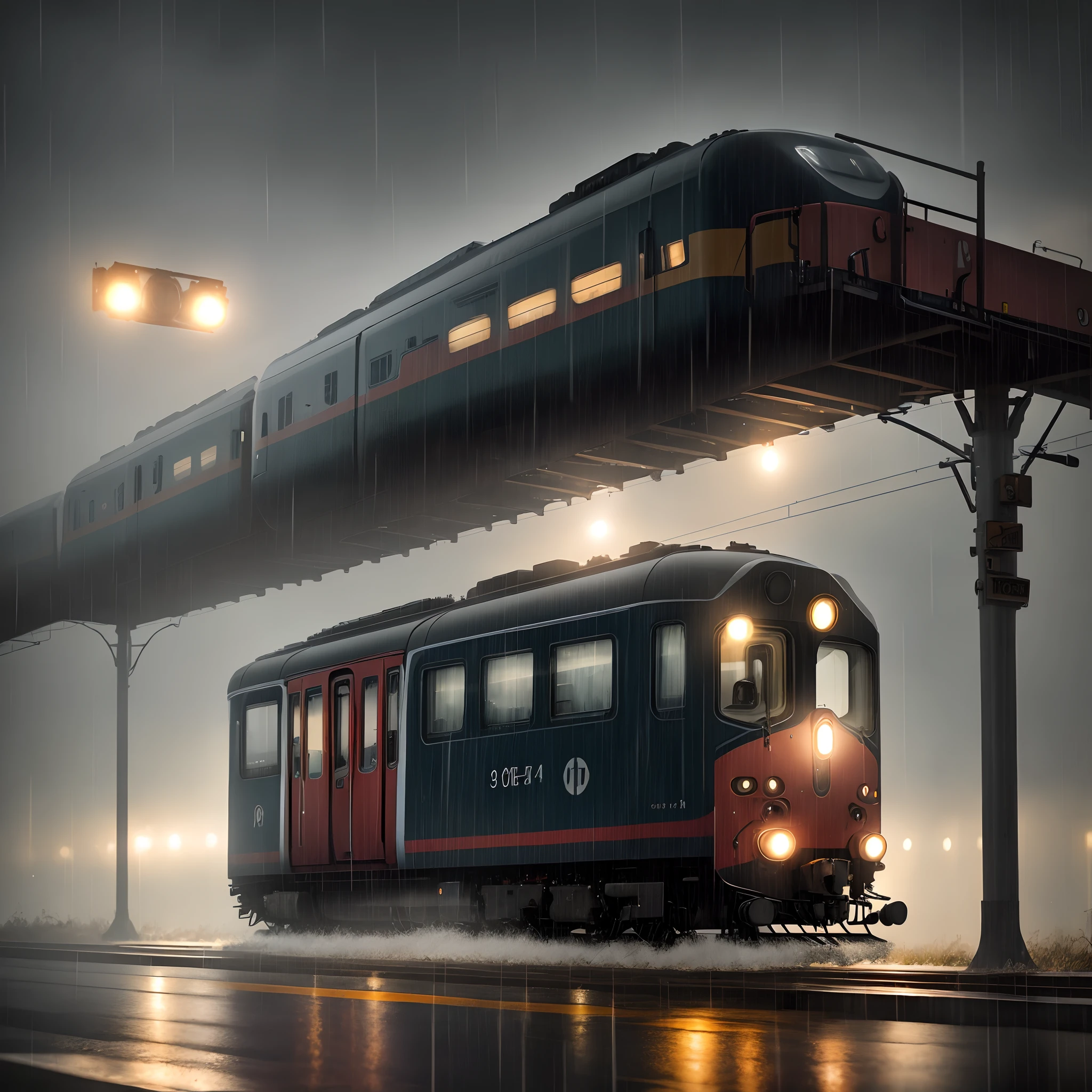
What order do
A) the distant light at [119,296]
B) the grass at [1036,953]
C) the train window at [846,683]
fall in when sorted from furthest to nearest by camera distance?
the train window at [846,683], the grass at [1036,953], the distant light at [119,296]

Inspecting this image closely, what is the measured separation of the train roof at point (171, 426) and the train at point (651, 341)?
2.29 meters

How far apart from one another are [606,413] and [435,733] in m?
4.12

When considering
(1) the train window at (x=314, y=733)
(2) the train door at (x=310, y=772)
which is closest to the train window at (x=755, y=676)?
(2) the train door at (x=310, y=772)

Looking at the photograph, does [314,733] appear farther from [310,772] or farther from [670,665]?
[670,665]

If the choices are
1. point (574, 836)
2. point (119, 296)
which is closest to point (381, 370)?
point (574, 836)

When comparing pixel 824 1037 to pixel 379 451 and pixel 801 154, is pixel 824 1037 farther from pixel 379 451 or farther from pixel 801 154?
pixel 379 451

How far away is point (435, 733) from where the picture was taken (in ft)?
55.8

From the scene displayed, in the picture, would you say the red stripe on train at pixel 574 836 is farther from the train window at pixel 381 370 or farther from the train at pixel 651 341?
the train window at pixel 381 370

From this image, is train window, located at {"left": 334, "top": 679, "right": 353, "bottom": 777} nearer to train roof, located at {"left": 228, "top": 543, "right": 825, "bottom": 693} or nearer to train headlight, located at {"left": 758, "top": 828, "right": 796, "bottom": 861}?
train roof, located at {"left": 228, "top": 543, "right": 825, "bottom": 693}

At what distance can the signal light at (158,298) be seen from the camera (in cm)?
1157

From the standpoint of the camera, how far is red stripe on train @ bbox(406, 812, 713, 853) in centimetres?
1355

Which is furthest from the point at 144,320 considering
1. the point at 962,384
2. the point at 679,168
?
the point at 962,384

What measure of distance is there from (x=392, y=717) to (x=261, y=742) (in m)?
3.96

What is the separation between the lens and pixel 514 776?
15539 mm
